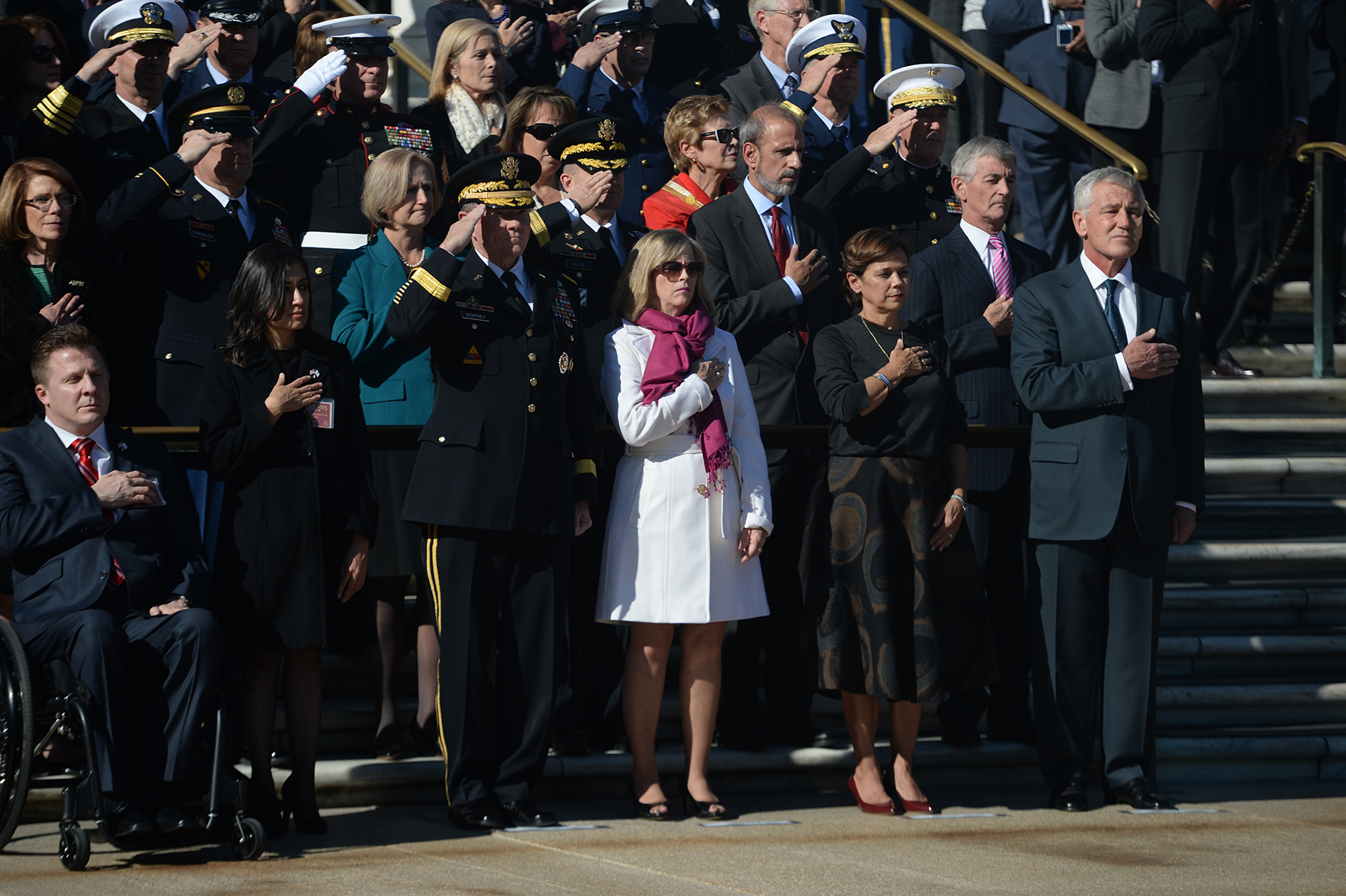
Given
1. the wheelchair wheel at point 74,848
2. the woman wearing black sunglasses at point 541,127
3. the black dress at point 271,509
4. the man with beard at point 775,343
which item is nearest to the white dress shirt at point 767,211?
the man with beard at point 775,343

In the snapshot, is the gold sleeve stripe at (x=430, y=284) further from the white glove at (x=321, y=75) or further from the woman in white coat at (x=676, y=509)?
the white glove at (x=321, y=75)

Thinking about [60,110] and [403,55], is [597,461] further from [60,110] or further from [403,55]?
[403,55]

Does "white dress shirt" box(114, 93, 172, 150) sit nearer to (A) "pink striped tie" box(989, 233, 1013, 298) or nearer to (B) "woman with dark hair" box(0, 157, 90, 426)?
(B) "woman with dark hair" box(0, 157, 90, 426)

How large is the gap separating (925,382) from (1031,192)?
345 cm

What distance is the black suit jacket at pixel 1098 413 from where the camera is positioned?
5746 millimetres

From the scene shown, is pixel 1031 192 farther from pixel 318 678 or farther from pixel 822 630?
pixel 318 678

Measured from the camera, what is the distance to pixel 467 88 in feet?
23.7

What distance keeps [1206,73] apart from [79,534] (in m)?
5.97

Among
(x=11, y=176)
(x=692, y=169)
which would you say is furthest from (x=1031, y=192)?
(x=11, y=176)

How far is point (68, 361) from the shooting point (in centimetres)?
→ 494

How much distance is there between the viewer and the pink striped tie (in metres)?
6.48

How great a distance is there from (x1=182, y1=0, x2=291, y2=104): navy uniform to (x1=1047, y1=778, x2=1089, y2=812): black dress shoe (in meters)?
4.14

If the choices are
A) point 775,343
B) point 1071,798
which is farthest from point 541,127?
point 1071,798

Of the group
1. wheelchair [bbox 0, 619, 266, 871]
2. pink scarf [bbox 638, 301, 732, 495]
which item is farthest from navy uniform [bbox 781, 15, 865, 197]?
wheelchair [bbox 0, 619, 266, 871]
